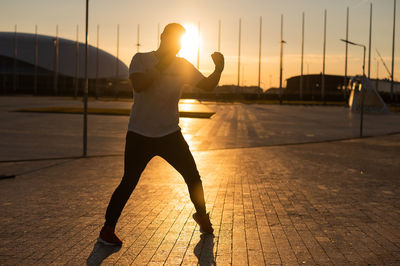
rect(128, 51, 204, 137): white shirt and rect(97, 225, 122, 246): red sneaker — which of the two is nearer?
rect(128, 51, 204, 137): white shirt

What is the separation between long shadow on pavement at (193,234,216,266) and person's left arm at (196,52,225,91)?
141 centimetres

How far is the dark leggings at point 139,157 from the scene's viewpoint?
436cm

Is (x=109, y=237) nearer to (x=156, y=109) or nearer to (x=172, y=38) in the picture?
(x=156, y=109)

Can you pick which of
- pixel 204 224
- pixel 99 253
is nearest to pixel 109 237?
pixel 99 253

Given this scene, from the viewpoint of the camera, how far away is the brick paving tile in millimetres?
4270

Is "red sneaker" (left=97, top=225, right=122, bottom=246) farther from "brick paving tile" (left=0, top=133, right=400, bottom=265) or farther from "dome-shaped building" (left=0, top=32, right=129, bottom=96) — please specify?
"dome-shaped building" (left=0, top=32, right=129, bottom=96)

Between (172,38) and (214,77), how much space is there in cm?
52

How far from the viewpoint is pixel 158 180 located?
8.27 m

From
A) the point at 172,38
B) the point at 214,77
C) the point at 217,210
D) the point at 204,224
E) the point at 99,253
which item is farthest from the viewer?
the point at 217,210

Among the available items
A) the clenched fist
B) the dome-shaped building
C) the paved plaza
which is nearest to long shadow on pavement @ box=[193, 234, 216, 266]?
the paved plaza

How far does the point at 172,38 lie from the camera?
4.39 meters

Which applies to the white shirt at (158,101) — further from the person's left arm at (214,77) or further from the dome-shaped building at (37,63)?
the dome-shaped building at (37,63)

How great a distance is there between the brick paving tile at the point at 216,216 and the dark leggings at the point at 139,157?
39 centimetres

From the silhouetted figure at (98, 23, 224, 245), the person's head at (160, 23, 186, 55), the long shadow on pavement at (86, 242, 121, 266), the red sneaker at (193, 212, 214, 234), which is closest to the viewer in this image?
the long shadow on pavement at (86, 242, 121, 266)
